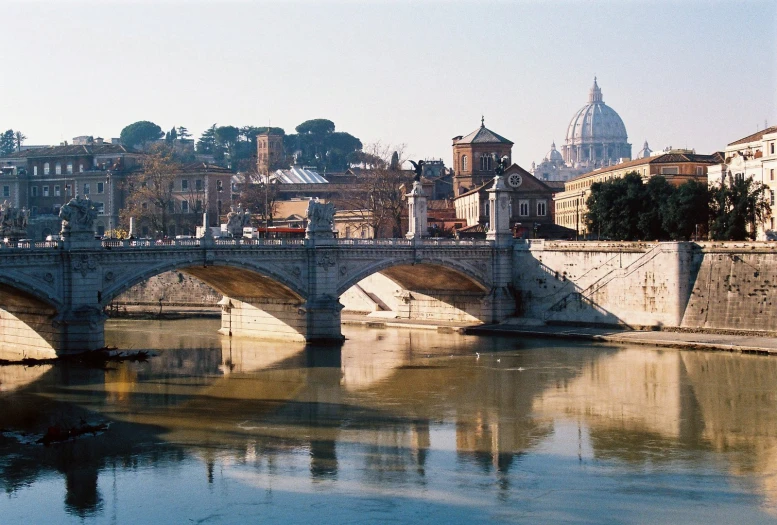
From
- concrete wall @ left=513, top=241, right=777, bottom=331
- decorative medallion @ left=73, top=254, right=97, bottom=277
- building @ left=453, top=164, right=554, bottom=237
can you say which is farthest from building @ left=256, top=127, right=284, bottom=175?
decorative medallion @ left=73, top=254, right=97, bottom=277

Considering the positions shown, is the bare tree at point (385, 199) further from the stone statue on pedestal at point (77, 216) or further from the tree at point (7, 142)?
the tree at point (7, 142)

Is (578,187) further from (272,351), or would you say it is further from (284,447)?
(284,447)

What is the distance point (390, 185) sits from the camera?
83.1 meters

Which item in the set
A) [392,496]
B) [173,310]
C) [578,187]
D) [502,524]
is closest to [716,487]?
[502,524]

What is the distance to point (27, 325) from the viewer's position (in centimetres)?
4672

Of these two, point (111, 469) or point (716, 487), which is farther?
point (111, 469)

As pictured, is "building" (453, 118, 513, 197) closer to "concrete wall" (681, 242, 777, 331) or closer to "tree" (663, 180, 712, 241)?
"tree" (663, 180, 712, 241)

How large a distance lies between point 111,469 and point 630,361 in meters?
23.0

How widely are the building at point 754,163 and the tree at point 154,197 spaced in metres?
36.3

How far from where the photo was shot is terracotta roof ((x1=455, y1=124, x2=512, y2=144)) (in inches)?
3595

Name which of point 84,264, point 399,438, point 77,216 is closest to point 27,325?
point 84,264

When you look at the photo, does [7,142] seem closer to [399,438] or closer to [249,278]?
[249,278]

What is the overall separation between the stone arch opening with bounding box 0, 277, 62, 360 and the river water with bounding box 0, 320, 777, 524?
1.73m

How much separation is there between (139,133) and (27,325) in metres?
113
